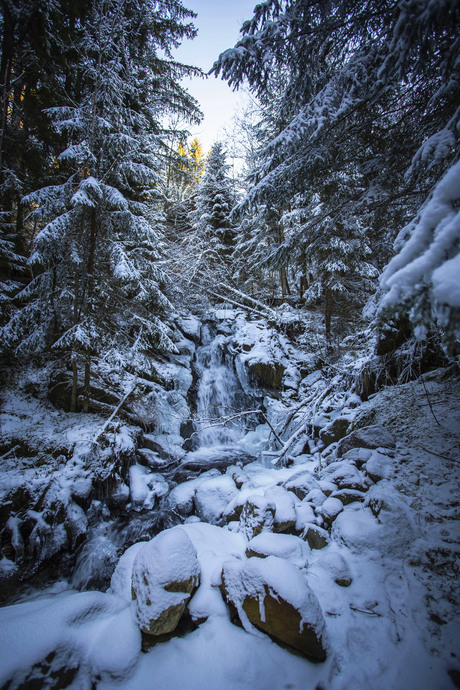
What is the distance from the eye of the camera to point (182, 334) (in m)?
13.1

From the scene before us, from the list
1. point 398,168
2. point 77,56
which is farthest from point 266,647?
point 77,56

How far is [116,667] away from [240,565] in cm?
125

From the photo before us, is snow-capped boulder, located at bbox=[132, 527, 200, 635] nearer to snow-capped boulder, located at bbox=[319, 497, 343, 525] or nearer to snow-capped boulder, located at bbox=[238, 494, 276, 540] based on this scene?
snow-capped boulder, located at bbox=[238, 494, 276, 540]

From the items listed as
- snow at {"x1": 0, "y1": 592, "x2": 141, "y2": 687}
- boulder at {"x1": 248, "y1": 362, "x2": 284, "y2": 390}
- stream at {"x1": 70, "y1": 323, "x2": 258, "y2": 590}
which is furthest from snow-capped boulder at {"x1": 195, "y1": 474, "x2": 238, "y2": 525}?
boulder at {"x1": 248, "y1": 362, "x2": 284, "y2": 390}

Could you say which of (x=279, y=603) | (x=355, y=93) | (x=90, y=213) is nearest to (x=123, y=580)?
(x=279, y=603)

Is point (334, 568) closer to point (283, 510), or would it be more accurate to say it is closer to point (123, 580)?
point (283, 510)

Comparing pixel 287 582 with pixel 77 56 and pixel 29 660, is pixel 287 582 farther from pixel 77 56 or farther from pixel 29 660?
pixel 77 56

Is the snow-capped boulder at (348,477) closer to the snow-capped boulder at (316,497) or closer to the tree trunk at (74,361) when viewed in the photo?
the snow-capped boulder at (316,497)

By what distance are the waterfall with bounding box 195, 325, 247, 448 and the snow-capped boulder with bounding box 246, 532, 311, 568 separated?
5.13 meters

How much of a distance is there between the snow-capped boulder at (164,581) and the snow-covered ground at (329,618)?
0.15 meters

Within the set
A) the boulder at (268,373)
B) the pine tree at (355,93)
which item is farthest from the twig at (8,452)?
the boulder at (268,373)

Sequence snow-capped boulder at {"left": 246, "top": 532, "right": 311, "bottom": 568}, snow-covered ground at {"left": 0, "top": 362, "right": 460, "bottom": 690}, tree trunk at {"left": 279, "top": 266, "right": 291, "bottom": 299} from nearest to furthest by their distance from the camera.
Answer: snow-covered ground at {"left": 0, "top": 362, "right": 460, "bottom": 690} → snow-capped boulder at {"left": 246, "top": 532, "right": 311, "bottom": 568} → tree trunk at {"left": 279, "top": 266, "right": 291, "bottom": 299}

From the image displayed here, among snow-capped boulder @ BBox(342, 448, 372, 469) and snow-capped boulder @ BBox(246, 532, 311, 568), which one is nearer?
snow-capped boulder @ BBox(246, 532, 311, 568)

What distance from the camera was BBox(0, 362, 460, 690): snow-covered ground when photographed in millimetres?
1926
